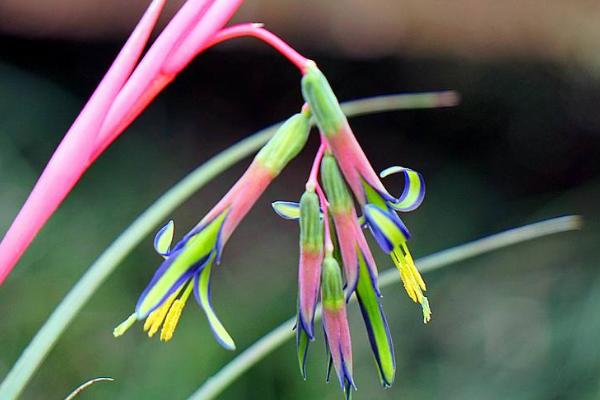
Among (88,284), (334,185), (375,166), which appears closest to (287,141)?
(334,185)

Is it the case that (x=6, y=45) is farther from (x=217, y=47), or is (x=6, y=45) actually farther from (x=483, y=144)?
(x=483, y=144)

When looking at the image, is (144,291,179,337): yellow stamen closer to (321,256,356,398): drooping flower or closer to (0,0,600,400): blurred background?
(321,256,356,398): drooping flower

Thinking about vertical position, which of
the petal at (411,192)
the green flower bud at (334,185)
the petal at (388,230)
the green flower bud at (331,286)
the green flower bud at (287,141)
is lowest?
the green flower bud at (331,286)

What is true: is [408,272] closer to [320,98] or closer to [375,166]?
[320,98]

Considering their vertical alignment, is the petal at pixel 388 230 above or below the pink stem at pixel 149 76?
below

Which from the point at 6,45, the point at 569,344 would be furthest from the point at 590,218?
the point at 6,45

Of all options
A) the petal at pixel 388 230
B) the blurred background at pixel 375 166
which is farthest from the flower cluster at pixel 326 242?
the blurred background at pixel 375 166

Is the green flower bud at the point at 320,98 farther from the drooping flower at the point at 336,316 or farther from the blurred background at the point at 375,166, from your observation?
the blurred background at the point at 375,166
